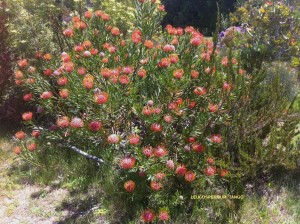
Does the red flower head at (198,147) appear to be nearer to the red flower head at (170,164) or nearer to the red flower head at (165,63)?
the red flower head at (170,164)

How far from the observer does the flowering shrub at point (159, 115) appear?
8.29 ft

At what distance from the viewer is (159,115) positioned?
2.57 metres

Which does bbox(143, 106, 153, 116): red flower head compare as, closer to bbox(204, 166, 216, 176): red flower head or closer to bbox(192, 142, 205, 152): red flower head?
bbox(192, 142, 205, 152): red flower head

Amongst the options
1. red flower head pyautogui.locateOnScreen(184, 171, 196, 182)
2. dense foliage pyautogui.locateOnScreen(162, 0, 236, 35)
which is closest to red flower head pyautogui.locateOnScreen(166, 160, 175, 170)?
red flower head pyautogui.locateOnScreen(184, 171, 196, 182)

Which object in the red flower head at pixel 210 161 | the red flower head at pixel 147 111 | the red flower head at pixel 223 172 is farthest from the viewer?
the red flower head at pixel 223 172

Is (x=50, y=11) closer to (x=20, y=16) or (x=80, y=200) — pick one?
(x=20, y=16)

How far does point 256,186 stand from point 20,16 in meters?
3.78

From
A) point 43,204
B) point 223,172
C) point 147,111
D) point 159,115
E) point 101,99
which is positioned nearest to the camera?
point 101,99

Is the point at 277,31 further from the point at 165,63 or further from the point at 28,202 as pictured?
the point at 28,202

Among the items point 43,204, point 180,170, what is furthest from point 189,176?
point 43,204

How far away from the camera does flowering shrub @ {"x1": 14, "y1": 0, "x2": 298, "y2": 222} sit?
2.53 meters

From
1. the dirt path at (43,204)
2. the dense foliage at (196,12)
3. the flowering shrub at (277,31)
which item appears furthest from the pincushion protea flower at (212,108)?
the dense foliage at (196,12)

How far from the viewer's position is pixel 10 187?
348 centimetres

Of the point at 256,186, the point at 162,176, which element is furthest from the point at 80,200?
the point at 256,186
